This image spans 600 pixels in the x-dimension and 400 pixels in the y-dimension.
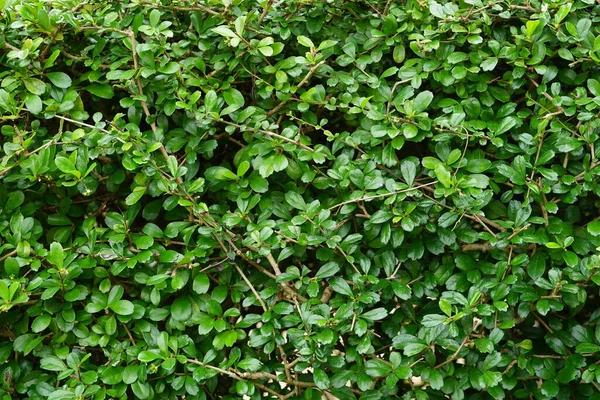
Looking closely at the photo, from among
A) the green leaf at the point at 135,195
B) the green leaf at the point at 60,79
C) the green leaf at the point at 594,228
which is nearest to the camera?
the green leaf at the point at 594,228

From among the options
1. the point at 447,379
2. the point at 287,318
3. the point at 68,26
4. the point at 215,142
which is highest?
the point at 68,26

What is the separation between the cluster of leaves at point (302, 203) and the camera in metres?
1.72

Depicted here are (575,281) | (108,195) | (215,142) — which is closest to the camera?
(575,281)

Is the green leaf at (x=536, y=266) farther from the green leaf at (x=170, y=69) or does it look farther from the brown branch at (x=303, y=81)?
the green leaf at (x=170, y=69)

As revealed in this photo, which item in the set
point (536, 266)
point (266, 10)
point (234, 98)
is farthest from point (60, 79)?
point (536, 266)

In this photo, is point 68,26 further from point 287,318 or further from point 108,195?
point 287,318

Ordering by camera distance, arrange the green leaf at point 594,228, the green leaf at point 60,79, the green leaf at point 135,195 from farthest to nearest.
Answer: the green leaf at point 60,79 < the green leaf at point 135,195 < the green leaf at point 594,228

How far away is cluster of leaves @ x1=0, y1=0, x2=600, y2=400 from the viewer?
1.72 metres

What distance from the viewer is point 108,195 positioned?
196 centimetres

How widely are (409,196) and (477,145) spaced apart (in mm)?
271

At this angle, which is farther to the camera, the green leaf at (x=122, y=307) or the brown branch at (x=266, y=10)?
the brown branch at (x=266, y=10)

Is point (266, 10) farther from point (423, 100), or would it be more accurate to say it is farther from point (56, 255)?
point (56, 255)

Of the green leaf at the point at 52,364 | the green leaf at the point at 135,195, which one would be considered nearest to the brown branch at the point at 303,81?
the green leaf at the point at 135,195

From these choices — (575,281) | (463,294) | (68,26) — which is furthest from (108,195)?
(575,281)
